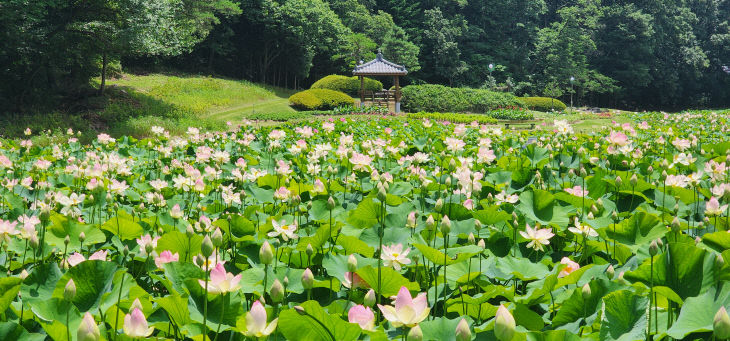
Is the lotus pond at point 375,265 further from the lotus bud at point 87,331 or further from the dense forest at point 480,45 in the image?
the dense forest at point 480,45

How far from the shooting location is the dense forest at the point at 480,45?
2738 centimetres

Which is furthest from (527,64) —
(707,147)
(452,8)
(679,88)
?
(707,147)

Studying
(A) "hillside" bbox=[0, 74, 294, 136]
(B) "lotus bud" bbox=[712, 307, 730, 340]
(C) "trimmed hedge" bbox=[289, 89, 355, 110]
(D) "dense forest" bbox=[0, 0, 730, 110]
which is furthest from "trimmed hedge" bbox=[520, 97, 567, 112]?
(B) "lotus bud" bbox=[712, 307, 730, 340]

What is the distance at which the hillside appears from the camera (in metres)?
12.1

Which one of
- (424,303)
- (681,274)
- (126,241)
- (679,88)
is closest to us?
(424,303)

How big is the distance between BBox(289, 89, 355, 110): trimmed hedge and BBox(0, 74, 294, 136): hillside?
65 cm

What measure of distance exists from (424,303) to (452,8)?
39496 millimetres

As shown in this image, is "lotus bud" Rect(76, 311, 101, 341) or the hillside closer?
"lotus bud" Rect(76, 311, 101, 341)

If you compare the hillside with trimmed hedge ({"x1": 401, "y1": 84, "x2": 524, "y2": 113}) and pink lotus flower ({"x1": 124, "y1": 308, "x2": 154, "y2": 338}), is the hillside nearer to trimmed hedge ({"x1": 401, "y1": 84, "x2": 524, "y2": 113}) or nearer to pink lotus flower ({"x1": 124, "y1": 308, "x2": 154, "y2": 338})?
trimmed hedge ({"x1": 401, "y1": 84, "x2": 524, "y2": 113})

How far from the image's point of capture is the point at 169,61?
91.0 feet

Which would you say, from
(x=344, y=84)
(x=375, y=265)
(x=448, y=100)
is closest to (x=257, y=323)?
(x=375, y=265)

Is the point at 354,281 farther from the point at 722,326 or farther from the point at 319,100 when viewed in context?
the point at 319,100

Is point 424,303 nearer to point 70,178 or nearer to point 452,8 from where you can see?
point 70,178

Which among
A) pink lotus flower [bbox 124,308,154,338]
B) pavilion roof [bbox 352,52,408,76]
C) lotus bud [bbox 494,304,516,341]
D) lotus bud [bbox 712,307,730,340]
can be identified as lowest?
pink lotus flower [bbox 124,308,154,338]
